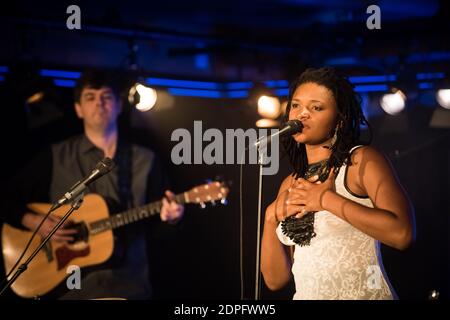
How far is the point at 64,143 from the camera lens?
5.97 meters

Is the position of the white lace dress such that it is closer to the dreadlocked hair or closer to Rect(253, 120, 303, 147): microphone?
the dreadlocked hair

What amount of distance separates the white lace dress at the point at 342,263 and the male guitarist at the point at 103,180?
2567mm

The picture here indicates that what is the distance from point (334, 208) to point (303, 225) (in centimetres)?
23

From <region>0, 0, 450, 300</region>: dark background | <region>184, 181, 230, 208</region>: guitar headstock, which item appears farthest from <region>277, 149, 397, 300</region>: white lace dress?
<region>0, 0, 450, 300</region>: dark background

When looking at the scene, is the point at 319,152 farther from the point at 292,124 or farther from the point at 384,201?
the point at 384,201

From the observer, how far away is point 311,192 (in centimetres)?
308

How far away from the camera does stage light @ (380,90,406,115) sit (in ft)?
19.2

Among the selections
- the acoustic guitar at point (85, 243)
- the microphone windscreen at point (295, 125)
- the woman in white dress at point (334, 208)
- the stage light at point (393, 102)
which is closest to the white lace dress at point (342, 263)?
the woman in white dress at point (334, 208)

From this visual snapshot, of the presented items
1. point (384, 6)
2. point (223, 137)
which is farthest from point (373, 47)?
point (223, 137)

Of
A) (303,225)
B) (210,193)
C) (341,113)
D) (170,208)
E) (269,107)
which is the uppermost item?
(269,107)

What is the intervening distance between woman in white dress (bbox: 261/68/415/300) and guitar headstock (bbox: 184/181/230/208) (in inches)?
73.4

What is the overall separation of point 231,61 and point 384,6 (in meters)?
1.57

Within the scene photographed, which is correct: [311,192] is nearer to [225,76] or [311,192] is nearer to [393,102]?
[393,102]

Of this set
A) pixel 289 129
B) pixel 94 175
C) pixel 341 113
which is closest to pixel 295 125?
pixel 289 129
